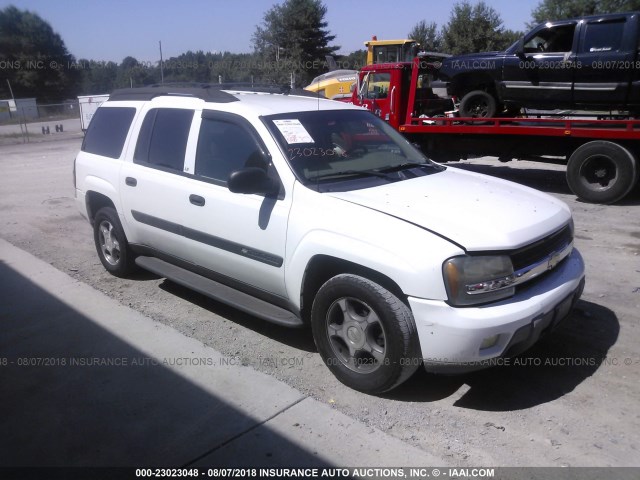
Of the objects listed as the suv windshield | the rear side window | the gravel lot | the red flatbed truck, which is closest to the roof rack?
the rear side window

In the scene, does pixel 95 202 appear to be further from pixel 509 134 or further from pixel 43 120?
pixel 43 120

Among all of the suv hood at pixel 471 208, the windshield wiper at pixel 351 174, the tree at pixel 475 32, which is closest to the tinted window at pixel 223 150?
the windshield wiper at pixel 351 174

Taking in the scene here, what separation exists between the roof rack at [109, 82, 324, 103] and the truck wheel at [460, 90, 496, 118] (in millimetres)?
6193

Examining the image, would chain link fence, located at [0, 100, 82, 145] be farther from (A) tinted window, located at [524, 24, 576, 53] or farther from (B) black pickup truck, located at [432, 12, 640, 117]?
(A) tinted window, located at [524, 24, 576, 53]

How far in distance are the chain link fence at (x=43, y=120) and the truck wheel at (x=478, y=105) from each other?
2195 cm

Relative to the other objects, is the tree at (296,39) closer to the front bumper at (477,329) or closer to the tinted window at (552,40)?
the tinted window at (552,40)

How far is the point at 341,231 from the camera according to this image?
331 centimetres

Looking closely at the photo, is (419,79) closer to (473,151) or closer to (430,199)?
(473,151)

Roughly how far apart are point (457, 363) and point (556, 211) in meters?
1.39

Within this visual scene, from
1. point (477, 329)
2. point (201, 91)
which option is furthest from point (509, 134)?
point (477, 329)

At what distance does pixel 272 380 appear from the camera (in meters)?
3.64

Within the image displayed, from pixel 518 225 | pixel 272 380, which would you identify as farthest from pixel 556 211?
pixel 272 380

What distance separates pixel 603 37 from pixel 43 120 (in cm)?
A: 3301

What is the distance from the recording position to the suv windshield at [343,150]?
12.5 ft
